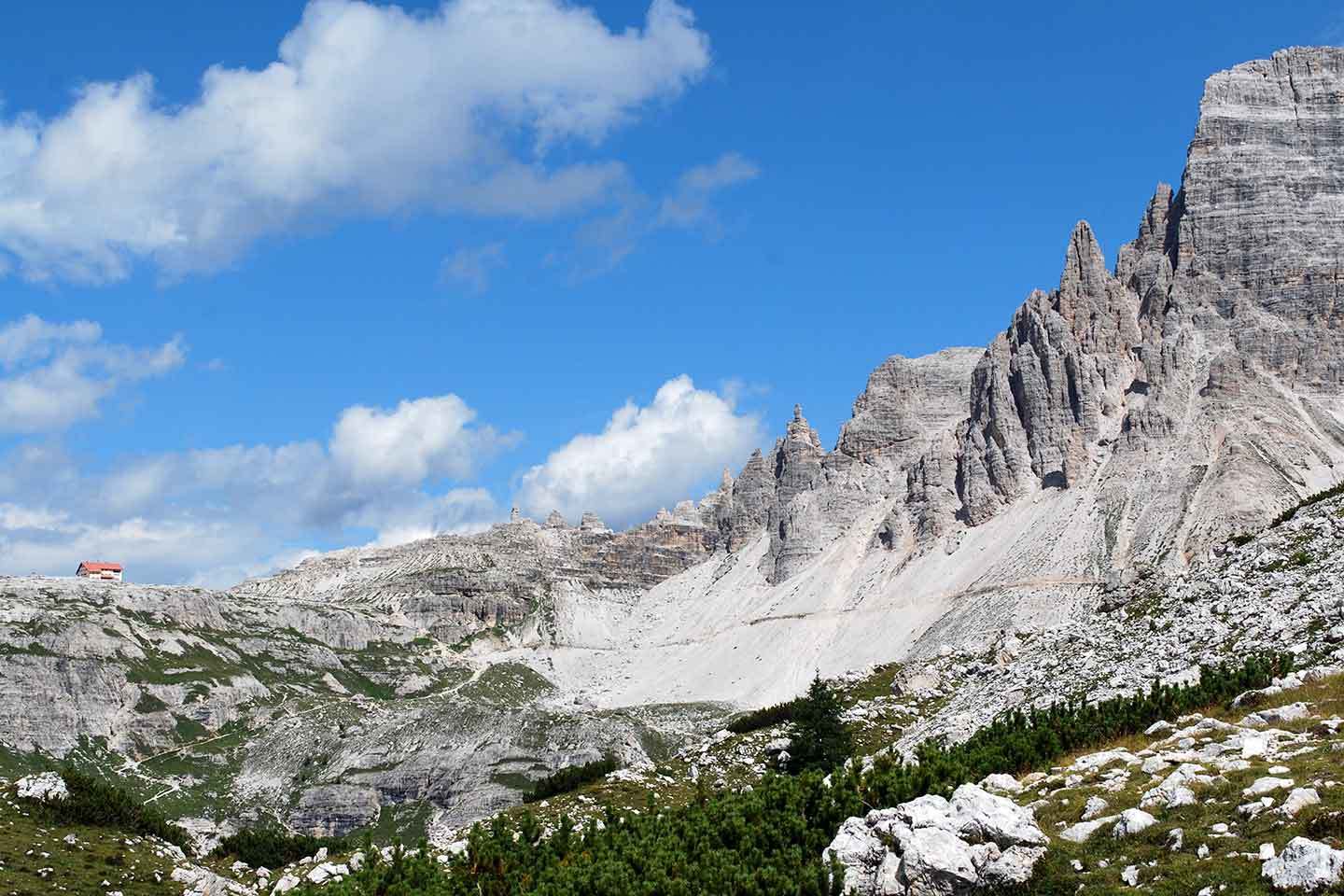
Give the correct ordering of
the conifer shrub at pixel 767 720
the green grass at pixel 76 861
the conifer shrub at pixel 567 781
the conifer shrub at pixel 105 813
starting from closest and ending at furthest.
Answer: the green grass at pixel 76 861 < the conifer shrub at pixel 105 813 < the conifer shrub at pixel 567 781 < the conifer shrub at pixel 767 720

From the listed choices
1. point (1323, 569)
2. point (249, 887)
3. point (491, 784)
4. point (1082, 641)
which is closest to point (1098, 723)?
point (1323, 569)

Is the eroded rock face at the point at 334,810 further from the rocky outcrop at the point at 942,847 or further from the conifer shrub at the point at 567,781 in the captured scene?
the rocky outcrop at the point at 942,847

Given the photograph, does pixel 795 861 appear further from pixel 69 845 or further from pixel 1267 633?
pixel 69 845

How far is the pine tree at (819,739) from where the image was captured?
7769cm

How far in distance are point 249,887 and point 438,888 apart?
97.6ft

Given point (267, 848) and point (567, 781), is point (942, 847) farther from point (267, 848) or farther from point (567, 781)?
point (567, 781)

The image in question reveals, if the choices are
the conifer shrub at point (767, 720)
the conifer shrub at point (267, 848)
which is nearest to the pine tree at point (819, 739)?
the conifer shrub at point (767, 720)

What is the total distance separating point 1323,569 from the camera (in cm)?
6831

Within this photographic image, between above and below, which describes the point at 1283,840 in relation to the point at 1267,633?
below

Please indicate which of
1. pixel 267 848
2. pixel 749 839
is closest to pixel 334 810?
pixel 267 848

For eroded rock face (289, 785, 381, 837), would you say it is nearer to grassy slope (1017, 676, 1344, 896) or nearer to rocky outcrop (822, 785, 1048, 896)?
rocky outcrop (822, 785, 1048, 896)

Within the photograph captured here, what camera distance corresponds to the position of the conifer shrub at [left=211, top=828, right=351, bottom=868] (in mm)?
77381

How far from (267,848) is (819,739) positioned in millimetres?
35022

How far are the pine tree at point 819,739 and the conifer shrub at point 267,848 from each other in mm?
29295
